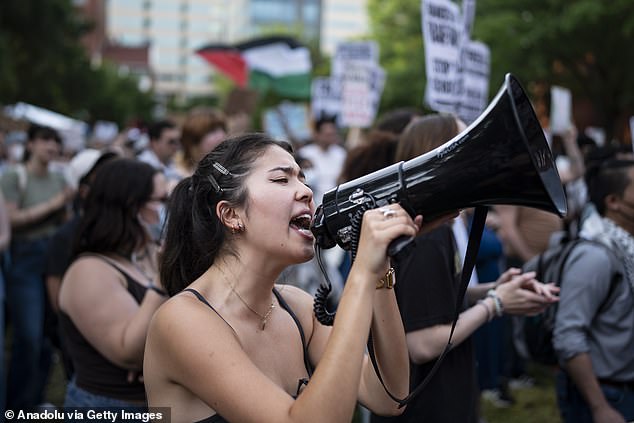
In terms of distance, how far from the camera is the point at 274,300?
8.20ft

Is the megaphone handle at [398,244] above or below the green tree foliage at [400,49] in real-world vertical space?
above

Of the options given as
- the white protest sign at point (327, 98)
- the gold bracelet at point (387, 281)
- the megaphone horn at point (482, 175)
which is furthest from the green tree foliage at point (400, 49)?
the megaphone horn at point (482, 175)

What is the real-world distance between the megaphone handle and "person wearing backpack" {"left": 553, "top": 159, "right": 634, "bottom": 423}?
1.98 m

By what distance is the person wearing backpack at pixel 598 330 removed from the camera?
354cm

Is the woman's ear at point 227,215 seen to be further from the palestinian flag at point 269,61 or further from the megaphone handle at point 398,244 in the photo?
the palestinian flag at point 269,61

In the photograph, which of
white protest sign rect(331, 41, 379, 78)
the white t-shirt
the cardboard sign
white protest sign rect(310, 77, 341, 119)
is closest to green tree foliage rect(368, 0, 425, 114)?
white protest sign rect(310, 77, 341, 119)

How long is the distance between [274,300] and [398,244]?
743 mm

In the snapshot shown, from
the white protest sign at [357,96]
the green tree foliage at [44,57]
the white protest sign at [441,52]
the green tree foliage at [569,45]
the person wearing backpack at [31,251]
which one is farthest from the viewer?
the green tree foliage at [44,57]

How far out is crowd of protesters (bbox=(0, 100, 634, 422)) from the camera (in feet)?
6.73

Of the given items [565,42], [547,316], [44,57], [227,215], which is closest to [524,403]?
[547,316]

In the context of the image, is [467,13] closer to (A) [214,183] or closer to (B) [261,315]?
(A) [214,183]

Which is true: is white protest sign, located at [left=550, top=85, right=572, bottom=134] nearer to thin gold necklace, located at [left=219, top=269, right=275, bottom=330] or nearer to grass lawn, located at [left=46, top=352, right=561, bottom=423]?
grass lawn, located at [left=46, top=352, right=561, bottom=423]

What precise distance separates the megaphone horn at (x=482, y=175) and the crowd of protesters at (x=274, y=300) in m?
0.08

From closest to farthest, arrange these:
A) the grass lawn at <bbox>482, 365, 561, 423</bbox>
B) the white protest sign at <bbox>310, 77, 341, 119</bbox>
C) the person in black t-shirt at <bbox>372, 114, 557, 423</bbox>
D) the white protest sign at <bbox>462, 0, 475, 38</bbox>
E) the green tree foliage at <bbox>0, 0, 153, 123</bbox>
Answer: the person in black t-shirt at <bbox>372, 114, 557, 423</bbox> → the white protest sign at <bbox>462, 0, 475, 38</bbox> → the grass lawn at <bbox>482, 365, 561, 423</bbox> → the white protest sign at <bbox>310, 77, 341, 119</bbox> → the green tree foliage at <bbox>0, 0, 153, 123</bbox>
